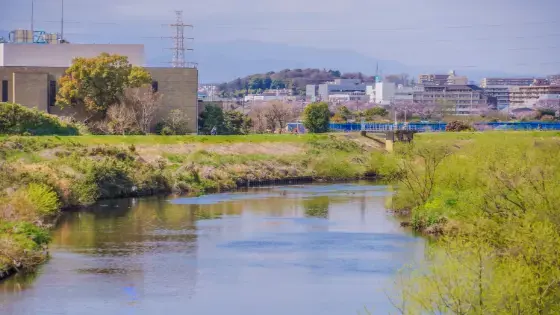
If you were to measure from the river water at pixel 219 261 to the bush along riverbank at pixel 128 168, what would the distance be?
1188 mm

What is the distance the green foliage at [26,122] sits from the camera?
70.6m

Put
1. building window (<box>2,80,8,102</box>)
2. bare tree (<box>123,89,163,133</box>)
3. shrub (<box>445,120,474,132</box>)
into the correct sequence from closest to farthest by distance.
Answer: bare tree (<box>123,89,163,133</box>) → building window (<box>2,80,8,102</box>) → shrub (<box>445,120,474,132</box>)

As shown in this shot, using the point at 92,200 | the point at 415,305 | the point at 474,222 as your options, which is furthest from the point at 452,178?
the point at 415,305

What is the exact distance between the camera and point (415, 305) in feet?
71.1

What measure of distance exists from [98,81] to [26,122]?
1092cm

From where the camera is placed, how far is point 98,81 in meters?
81.6

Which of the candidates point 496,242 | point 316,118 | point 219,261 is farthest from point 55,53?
point 496,242

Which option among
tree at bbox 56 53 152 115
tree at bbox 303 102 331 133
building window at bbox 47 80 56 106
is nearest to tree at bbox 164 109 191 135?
tree at bbox 56 53 152 115

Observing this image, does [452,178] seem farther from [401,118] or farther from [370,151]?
[401,118]

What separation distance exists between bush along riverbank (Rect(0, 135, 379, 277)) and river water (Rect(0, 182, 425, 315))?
1188mm

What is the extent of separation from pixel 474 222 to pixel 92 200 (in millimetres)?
29073

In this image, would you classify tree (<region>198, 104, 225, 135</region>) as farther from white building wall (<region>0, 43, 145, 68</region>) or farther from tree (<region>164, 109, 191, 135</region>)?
white building wall (<region>0, 43, 145, 68</region>)

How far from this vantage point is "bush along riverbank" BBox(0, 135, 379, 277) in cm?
3862

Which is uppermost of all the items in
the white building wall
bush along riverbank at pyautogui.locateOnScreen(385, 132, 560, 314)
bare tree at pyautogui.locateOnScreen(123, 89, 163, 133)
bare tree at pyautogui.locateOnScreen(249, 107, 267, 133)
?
the white building wall
